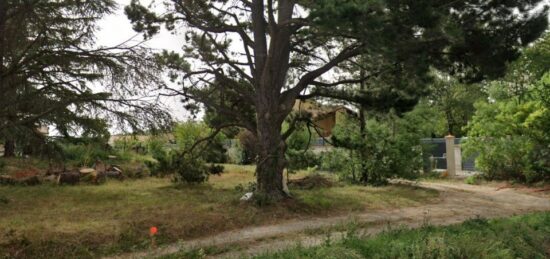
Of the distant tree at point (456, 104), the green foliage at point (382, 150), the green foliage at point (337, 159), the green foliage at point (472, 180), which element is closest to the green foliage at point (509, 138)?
the green foliage at point (472, 180)

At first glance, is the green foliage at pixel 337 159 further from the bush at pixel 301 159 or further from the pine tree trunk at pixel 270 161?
the pine tree trunk at pixel 270 161

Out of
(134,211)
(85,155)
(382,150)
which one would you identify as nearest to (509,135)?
(382,150)

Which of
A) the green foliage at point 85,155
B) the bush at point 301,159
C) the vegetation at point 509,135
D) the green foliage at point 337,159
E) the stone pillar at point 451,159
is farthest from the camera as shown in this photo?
the stone pillar at point 451,159

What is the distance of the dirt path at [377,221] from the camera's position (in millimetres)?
8438

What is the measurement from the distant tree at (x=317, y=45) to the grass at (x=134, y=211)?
4.01ft

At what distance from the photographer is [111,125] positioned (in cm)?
1023

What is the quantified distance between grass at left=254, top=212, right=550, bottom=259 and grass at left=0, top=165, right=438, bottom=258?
2.85 metres

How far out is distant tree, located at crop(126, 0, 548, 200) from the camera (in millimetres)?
8719

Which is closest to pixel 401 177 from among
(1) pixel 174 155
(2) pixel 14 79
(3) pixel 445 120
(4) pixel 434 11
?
(1) pixel 174 155

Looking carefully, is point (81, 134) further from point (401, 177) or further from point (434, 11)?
point (401, 177)

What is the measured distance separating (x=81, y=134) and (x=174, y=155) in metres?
5.27

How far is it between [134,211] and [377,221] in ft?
17.4

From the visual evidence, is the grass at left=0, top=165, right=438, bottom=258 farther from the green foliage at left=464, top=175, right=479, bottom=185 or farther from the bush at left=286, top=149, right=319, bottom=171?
the green foliage at left=464, top=175, right=479, bottom=185

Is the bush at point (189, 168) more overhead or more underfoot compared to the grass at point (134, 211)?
more overhead
